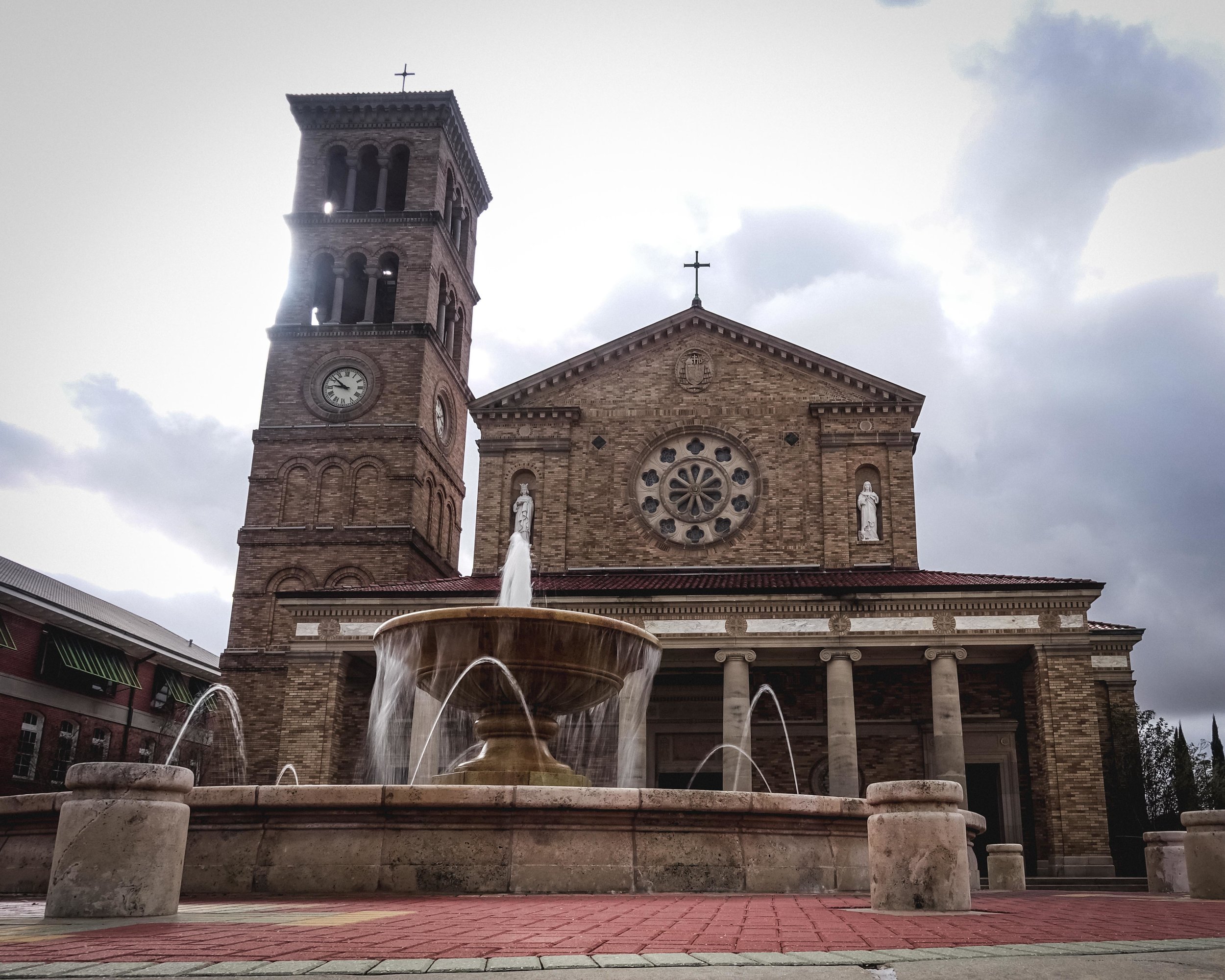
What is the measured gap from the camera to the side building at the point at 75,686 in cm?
3322

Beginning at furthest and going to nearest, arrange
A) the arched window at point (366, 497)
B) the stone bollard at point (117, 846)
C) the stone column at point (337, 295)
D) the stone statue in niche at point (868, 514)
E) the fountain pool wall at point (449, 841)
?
the stone column at point (337, 295) < the arched window at point (366, 497) < the stone statue in niche at point (868, 514) < the fountain pool wall at point (449, 841) < the stone bollard at point (117, 846)

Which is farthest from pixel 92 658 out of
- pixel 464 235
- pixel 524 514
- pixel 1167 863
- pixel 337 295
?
pixel 1167 863

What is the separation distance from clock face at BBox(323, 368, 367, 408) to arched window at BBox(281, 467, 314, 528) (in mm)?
2511

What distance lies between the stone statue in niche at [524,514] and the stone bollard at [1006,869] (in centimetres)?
1588

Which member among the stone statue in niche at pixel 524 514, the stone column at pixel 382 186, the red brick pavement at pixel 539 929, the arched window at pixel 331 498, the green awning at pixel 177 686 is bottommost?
the red brick pavement at pixel 539 929

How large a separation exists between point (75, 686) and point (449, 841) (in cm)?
3178

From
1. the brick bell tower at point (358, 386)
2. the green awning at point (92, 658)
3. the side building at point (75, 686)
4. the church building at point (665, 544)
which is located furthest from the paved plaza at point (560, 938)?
the green awning at point (92, 658)

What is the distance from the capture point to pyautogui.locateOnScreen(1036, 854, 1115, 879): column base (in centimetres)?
2369

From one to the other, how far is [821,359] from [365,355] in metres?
15.1

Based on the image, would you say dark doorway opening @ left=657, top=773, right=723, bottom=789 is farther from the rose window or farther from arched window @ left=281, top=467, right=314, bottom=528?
arched window @ left=281, top=467, right=314, bottom=528

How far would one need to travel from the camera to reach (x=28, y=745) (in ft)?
112

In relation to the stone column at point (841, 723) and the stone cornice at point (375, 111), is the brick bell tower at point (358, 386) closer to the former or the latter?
the stone cornice at point (375, 111)

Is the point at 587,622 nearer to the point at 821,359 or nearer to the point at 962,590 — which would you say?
the point at 962,590

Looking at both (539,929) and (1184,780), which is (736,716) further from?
(539,929)
